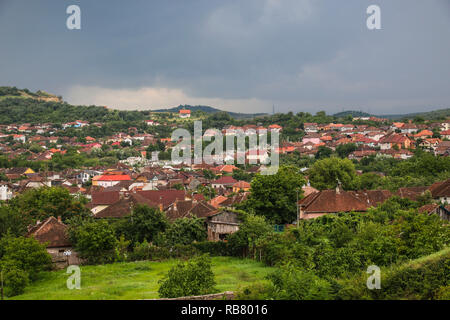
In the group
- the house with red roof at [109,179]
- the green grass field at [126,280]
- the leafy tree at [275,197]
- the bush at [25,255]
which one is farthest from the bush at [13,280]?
the house with red roof at [109,179]

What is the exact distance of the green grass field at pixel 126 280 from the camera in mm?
17234

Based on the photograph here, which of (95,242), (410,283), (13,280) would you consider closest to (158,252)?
(95,242)

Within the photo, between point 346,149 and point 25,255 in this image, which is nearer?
point 25,255

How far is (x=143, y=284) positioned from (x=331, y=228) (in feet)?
35.6

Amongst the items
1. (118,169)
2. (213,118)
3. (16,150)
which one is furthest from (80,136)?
(118,169)

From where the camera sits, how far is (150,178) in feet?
201

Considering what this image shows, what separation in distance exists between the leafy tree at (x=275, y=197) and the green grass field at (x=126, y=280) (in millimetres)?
7077

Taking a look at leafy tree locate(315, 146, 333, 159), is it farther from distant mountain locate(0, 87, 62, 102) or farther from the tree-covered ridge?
distant mountain locate(0, 87, 62, 102)

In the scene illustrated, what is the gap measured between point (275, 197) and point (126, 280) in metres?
13.8

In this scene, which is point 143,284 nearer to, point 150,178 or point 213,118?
point 150,178

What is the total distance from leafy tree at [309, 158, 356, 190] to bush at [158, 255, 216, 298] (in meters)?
29.4

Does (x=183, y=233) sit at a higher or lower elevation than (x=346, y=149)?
lower

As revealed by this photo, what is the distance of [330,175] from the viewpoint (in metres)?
44.9

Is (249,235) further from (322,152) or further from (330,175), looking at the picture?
(322,152)
